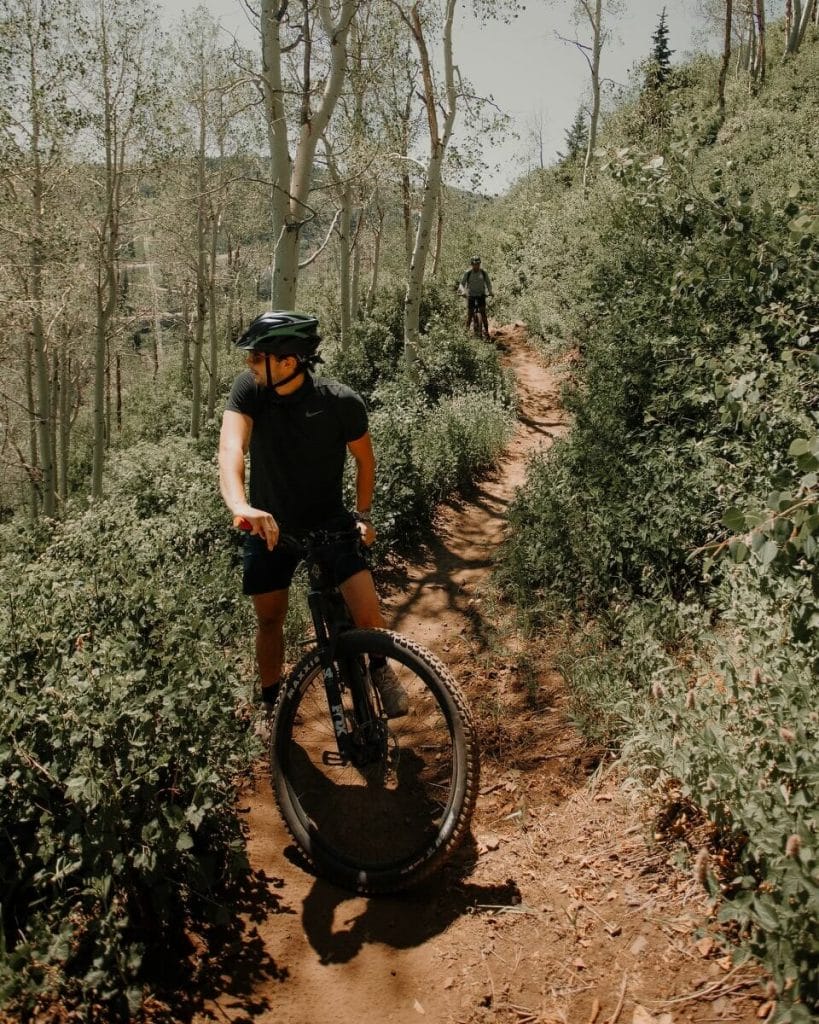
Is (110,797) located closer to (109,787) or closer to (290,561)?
(109,787)

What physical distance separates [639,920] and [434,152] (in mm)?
13044

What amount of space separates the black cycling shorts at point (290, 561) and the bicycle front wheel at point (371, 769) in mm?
347

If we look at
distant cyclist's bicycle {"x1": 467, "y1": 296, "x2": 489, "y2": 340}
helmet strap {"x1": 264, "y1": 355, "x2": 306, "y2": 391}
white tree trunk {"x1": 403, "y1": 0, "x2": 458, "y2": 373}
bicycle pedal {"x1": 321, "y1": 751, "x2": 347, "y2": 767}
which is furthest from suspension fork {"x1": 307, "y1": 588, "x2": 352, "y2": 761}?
distant cyclist's bicycle {"x1": 467, "y1": 296, "x2": 489, "y2": 340}

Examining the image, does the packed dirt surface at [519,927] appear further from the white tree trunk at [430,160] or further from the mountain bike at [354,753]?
the white tree trunk at [430,160]

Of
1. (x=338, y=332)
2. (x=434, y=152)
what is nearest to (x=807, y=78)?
(x=338, y=332)

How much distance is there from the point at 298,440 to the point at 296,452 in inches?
2.4

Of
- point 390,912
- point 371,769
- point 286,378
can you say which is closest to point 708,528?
point 371,769

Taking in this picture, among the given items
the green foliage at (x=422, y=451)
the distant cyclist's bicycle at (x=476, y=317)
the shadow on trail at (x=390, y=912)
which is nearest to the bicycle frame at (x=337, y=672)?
the shadow on trail at (x=390, y=912)

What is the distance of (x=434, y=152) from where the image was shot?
1275 cm

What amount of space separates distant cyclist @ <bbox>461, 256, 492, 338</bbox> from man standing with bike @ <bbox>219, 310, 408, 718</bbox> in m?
13.9

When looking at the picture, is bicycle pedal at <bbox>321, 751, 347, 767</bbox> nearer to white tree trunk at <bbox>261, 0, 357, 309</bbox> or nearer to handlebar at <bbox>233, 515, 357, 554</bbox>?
handlebar at <bbox>233, 515, 357, 554</bbox>

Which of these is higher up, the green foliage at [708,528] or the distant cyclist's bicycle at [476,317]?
the distant cyclist's bicycle at [476,317]

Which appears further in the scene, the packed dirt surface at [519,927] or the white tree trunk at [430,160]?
the white tree trunk at [430,160]

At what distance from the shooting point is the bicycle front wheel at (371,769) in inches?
120
